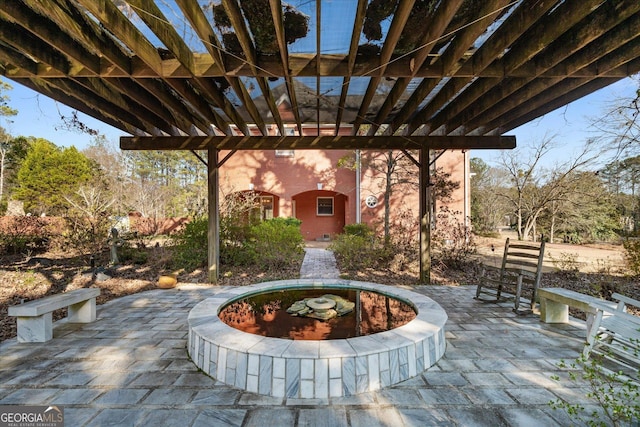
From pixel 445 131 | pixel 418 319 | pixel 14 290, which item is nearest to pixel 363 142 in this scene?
pixel 445 131

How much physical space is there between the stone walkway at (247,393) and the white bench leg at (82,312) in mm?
139

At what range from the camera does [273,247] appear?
23.1 ft

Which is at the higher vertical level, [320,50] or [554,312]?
[320,50]

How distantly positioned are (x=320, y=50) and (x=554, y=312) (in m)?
4.30

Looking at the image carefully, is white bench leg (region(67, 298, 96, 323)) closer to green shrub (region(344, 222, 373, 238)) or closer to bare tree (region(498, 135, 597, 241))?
green shrub (region(344, 222, 373, 238))

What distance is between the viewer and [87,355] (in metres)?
2.89

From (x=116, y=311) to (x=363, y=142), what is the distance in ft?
16.3

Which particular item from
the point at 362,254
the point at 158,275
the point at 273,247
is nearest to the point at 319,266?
the point at 362,254

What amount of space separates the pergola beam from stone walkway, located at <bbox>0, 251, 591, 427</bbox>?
138 inches

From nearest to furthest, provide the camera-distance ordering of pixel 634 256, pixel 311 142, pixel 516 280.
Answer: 1. pixel 516 280
2. pixel 634 256
3. pixel 311 142

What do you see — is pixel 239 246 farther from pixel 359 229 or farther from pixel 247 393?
pixel 359 229

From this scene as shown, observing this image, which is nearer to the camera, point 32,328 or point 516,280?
point 32,328

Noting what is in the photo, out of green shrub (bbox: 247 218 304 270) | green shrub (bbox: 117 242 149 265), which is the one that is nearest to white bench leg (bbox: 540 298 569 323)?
green shrub (bbox: 247 218 304 270)

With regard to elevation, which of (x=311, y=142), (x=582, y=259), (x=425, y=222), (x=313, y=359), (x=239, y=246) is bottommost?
(x=582, y=259)
